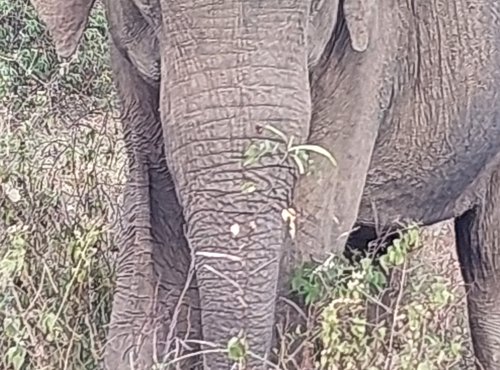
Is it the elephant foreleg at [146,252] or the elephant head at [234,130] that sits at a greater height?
the elephant head at [234,130]

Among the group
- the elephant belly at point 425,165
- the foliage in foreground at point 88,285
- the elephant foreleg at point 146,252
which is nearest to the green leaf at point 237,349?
the foliage in foreground at point 88,285

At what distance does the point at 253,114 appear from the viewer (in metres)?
3.48

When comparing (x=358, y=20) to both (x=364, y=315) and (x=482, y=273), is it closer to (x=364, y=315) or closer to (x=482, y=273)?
(x=364, y=315)

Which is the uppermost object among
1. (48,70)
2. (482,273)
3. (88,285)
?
(88,285)

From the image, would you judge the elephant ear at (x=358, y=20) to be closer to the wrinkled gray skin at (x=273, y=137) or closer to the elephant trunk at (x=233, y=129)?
the wrinkled gray skin at (x=273, y=137)

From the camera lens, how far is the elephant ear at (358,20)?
3793 millimetres

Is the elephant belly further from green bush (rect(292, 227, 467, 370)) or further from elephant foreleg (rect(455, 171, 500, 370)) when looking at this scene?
green bush (rect(292, 227, 467, 370))

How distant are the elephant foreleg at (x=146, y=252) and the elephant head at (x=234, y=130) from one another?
50cm

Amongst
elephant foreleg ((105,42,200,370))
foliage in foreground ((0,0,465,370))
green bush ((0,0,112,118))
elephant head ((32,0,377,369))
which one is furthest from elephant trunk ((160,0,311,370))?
green bush ((0,0,112,118))

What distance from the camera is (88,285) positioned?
14.5 ft

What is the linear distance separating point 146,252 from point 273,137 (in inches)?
36.5

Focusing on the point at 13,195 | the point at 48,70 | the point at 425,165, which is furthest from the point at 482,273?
the point at 48,70

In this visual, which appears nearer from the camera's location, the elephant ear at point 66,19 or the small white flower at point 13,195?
the elephant ear at point 66,19

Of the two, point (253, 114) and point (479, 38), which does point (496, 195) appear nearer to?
point (479, 38)
